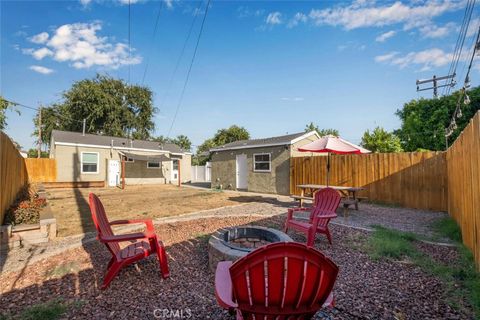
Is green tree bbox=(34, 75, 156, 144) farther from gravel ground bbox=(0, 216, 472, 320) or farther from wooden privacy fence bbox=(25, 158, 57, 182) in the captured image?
gravel ground bbox=(0, 216, 472, 320)

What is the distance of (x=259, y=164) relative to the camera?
14414 millimetres

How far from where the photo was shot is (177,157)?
73.0ft

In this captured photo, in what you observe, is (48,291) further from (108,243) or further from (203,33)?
(203,33)

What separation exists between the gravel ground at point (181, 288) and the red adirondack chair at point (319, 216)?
→ 39cm

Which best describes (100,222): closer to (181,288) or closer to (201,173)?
(181,288)

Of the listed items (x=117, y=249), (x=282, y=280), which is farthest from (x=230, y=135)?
(x=282, y=280)

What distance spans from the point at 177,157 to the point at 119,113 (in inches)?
509

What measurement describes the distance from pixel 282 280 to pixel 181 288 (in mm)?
2107

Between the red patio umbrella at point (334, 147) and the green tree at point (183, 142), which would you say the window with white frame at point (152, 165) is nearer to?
the red patio umbrella at point (334, 147)

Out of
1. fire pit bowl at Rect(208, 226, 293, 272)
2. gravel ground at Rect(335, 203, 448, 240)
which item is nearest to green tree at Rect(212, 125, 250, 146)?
gravel ground at Rect(335, 203, 448, 240)

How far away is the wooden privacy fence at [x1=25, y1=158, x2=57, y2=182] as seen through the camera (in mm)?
16375

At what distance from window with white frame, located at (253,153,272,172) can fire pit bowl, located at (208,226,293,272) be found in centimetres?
970

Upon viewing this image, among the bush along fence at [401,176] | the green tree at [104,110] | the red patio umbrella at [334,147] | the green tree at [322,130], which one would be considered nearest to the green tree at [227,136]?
the green tree at [104,110]

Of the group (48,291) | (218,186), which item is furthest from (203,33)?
(218,186)
